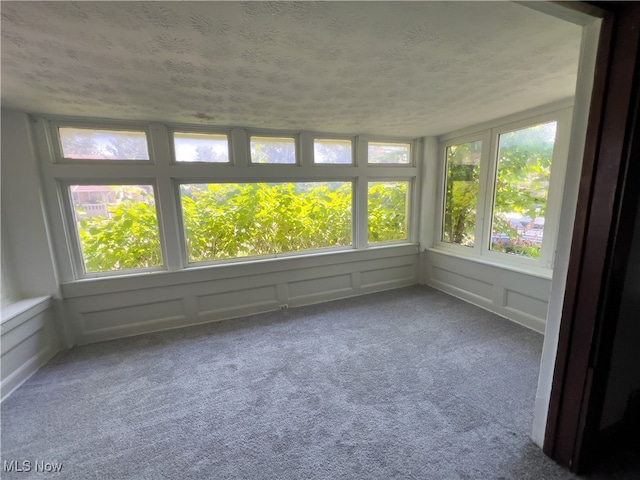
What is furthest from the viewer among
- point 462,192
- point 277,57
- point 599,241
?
point 462,192

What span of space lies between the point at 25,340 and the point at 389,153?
14.0 ft

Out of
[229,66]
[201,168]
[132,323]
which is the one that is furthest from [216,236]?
[229,66]

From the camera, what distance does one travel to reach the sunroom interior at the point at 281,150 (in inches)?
47.9

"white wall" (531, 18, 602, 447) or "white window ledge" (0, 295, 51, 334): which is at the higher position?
"white wall" (531, 18, 602, 447)

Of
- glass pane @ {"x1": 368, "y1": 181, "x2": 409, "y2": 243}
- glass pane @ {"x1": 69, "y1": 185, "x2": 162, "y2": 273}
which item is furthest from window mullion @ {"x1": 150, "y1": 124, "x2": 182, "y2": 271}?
glass pane @ {"x1": 368, "y1": 181, "x2": 409, "y2": 243}

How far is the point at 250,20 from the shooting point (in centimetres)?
114

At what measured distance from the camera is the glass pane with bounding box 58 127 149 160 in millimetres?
2477

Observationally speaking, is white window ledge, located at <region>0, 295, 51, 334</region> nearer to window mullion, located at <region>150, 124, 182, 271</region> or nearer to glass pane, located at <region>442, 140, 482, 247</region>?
window mullion, located at <region>150, 124, 182, 271</region>

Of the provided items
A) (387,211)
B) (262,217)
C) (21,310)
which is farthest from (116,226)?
(387,211)

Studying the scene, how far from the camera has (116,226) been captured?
8.96ft

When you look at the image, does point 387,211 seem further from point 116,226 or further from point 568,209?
point 116,226

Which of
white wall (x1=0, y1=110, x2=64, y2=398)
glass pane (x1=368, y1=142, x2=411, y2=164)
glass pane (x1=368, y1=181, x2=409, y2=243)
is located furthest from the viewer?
glass pane (x1=368, y1=181, x2=409, y2=243)

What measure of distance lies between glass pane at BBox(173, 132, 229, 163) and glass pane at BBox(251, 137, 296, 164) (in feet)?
1.04

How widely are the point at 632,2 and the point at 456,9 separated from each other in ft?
2.04
